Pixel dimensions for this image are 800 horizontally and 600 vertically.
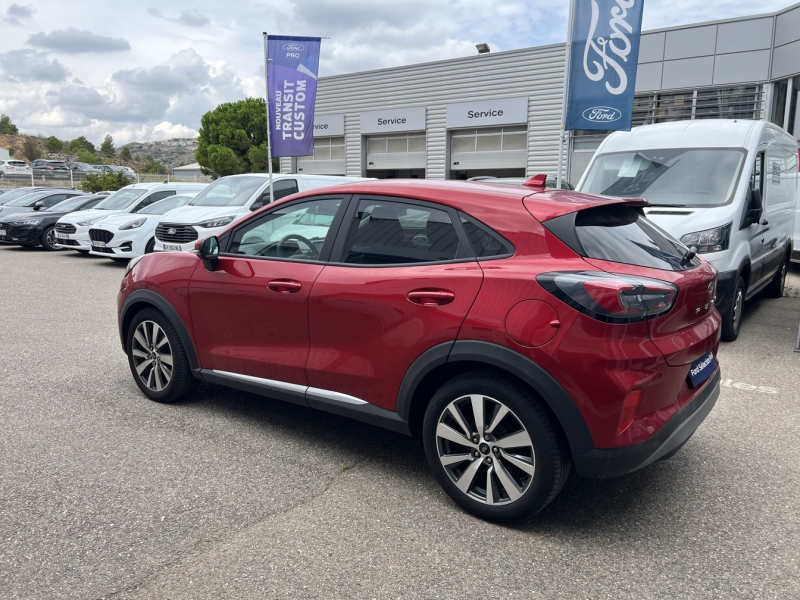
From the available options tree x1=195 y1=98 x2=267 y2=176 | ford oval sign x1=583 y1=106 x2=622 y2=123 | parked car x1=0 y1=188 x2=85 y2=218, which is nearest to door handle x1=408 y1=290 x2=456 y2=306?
ford oval sign x1=583 y1=106 x2=622 y2=123

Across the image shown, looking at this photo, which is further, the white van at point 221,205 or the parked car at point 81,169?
the parked car at point 81,169

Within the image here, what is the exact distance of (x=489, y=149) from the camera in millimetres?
26719

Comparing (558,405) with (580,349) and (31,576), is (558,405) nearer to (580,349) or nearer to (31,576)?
(580,349)

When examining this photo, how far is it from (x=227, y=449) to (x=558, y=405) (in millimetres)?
2101

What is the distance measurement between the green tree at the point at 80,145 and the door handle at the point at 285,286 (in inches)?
5057

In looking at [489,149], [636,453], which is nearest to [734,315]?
[636,453]

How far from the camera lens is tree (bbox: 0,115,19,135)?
12238cm

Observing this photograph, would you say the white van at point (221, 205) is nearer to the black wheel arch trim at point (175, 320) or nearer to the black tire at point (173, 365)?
the black tire at point (173, 365)

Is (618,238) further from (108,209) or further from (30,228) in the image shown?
(30,228)

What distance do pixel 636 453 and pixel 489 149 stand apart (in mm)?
25024

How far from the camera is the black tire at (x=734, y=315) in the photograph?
21.4 ft

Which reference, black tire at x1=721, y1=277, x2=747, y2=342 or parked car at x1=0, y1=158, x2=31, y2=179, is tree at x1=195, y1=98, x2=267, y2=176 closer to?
parked car at x1=0, y1=158, x2=31, y2=179

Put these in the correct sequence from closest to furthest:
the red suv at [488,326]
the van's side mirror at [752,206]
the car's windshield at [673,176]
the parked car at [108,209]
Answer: the red suv at [488,326]
the van's side mirror at [752,206]
the car's windshield at [673,176]
the parked car at [108,209]

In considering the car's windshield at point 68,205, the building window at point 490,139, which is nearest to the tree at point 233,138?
the building window at point 490,139
